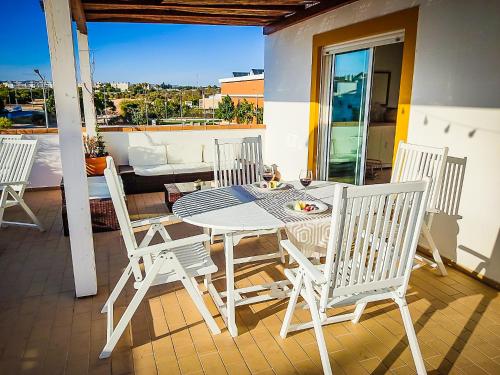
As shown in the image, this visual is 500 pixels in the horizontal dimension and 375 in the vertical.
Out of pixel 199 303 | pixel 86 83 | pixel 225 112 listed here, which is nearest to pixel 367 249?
pixel 199 303

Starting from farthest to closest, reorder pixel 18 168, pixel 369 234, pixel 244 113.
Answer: pixel 244 113
pixel 18 168
pixel 369 234

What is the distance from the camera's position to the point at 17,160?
14.1ft

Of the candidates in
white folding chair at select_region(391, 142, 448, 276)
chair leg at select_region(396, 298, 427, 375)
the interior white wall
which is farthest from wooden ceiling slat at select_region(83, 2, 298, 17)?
chair leg at select_region(396, 298, 427, 375)

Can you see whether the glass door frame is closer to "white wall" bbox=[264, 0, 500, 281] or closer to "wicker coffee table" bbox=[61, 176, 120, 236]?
"white wall" bbox=[264, 0, 500, 281]

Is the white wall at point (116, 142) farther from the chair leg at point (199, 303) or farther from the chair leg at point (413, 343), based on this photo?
the chair leg at point (413, 343)

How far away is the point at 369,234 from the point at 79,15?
470cm

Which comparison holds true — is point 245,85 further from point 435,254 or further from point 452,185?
point 435,254

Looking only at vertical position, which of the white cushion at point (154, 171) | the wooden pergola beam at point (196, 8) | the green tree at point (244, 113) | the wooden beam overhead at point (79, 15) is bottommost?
the white cushion at point (154, 171)

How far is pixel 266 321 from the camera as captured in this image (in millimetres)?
2465

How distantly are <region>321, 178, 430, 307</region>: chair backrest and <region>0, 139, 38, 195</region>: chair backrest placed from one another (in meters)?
3.78

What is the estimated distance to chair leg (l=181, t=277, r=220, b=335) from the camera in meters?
2.16

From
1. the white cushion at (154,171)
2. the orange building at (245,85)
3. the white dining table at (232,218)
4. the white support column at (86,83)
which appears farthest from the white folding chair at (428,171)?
the orange building at (245,85)

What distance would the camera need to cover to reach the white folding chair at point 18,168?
4.12 meters

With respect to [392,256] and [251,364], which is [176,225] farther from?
[392,256]
